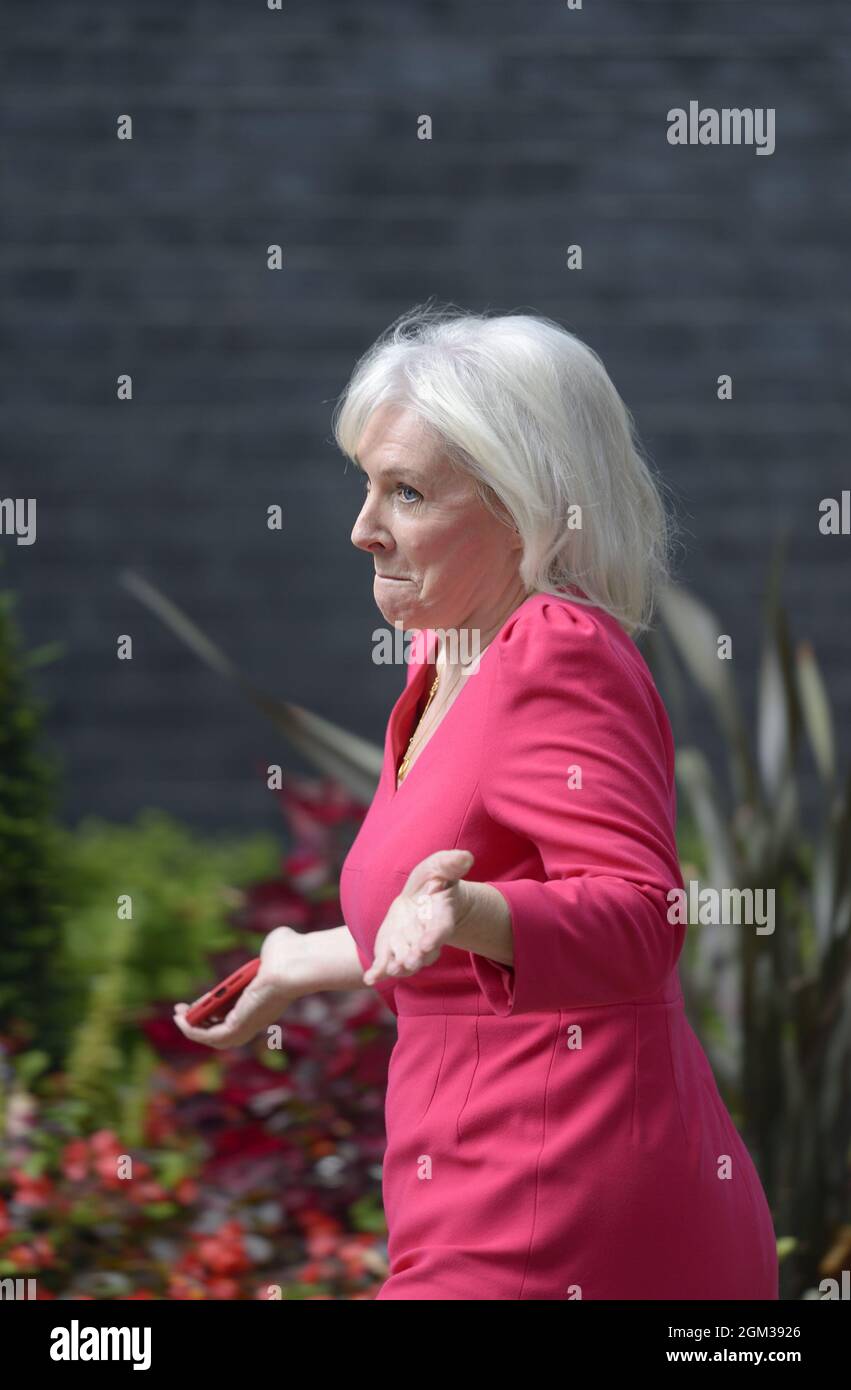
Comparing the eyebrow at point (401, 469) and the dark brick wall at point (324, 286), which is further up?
the dark brick wall at point (324, 286)

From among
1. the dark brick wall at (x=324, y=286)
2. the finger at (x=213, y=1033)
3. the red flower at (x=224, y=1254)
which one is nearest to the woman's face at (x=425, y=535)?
the finger at (x=213, y=1033)

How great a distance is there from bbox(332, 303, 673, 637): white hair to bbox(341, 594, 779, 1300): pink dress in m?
0.07

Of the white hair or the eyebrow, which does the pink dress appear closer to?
the white hair

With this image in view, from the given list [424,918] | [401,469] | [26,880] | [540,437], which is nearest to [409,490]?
[401,469]

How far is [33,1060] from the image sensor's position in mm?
3725

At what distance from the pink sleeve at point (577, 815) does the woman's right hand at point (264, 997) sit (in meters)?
0.45

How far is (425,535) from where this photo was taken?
1.72 meters

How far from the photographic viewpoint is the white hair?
1.68 metres

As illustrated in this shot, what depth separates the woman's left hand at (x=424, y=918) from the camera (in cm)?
132

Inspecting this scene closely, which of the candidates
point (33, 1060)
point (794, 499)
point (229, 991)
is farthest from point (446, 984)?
point (794, 499)

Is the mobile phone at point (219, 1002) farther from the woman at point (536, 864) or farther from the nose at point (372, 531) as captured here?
the nose at point (372, 531)

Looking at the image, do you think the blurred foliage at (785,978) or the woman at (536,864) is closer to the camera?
the woman at (536,864)

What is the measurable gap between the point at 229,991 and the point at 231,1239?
140 cm

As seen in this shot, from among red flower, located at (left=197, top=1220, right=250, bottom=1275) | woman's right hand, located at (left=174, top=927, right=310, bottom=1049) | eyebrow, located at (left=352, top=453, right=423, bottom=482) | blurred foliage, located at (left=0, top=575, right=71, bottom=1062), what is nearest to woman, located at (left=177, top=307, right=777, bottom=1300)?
eyebrow, located at (left=352, top=453, right=423, bottom=482)
